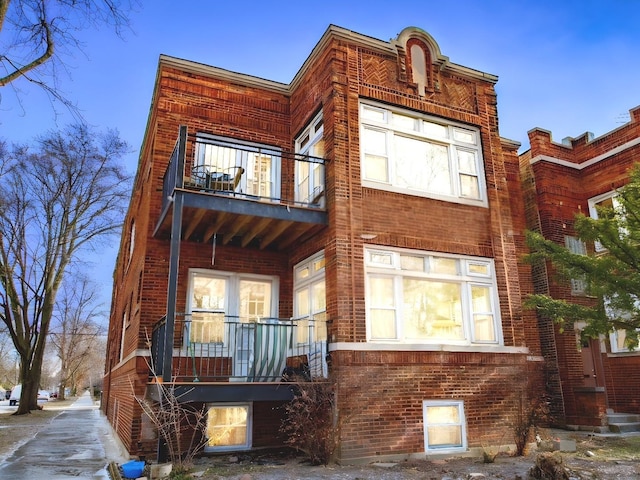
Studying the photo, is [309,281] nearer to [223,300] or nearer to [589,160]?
[223,300]

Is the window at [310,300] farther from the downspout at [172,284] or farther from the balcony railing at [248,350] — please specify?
the downspout at [172,284]

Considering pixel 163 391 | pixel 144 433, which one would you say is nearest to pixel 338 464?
pixel 163 391

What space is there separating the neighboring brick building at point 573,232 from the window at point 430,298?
3.46 m

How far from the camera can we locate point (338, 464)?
7680 millimetres

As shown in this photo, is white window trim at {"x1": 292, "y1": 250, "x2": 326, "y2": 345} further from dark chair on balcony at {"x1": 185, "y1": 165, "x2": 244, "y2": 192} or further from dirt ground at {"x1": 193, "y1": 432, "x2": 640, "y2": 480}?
dirt ground at {"x1": 193, "y1": 432, "x2": 640, "y2": 480}

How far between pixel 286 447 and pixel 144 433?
8.97 ft

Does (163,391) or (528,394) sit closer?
(163,391)

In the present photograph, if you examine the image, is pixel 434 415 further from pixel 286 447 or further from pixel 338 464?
pixel 286 447

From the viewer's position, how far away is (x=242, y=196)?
10586 millimetres

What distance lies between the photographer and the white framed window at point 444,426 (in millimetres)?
8703

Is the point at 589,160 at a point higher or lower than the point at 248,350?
higher

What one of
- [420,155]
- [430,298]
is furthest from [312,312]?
[420,155]

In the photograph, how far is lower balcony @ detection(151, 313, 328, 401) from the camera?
771cm

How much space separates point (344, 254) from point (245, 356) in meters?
3.04
